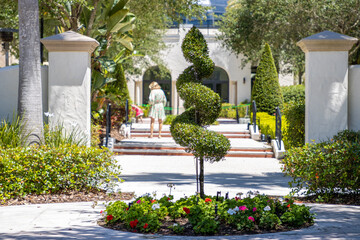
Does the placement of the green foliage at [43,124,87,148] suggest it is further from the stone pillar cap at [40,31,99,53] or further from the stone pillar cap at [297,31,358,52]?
the stone pillar cap at [297,31,358,52]

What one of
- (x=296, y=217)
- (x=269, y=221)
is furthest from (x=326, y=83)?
(x=269, y=221)

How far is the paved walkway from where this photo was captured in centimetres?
520

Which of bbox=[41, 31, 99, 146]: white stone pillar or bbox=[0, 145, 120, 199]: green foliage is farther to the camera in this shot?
bbox=[41, 31, 99, 146]: white stone pillar

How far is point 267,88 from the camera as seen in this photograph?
70.7 feet

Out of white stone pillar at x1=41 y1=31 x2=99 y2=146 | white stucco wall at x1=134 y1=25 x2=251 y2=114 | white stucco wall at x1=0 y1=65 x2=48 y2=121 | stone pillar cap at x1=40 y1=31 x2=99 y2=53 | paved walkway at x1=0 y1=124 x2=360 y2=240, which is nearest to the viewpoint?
paved walkway at x1=0 y1=124 x2=360 y2=240

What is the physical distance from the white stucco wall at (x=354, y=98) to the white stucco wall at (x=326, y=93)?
0.14 m

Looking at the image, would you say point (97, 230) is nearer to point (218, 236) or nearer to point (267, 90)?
point (218, 236)

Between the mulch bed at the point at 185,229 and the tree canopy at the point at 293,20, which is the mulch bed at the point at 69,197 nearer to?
Result: the mulch bed at the point at 185,229

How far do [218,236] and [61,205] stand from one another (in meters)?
2.64

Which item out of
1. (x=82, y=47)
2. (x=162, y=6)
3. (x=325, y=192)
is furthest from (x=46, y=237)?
(x=162, y=6)

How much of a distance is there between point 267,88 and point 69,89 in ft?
44.7

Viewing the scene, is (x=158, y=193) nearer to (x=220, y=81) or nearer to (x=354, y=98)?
(x=354, y=98)

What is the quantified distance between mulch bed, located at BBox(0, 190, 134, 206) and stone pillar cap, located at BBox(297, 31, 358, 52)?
4.70 metres

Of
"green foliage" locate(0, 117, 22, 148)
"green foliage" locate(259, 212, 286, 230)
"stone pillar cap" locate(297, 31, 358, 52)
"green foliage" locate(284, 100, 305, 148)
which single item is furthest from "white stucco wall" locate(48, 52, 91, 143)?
"green foliage" locate(259, 212, 286, 230)
